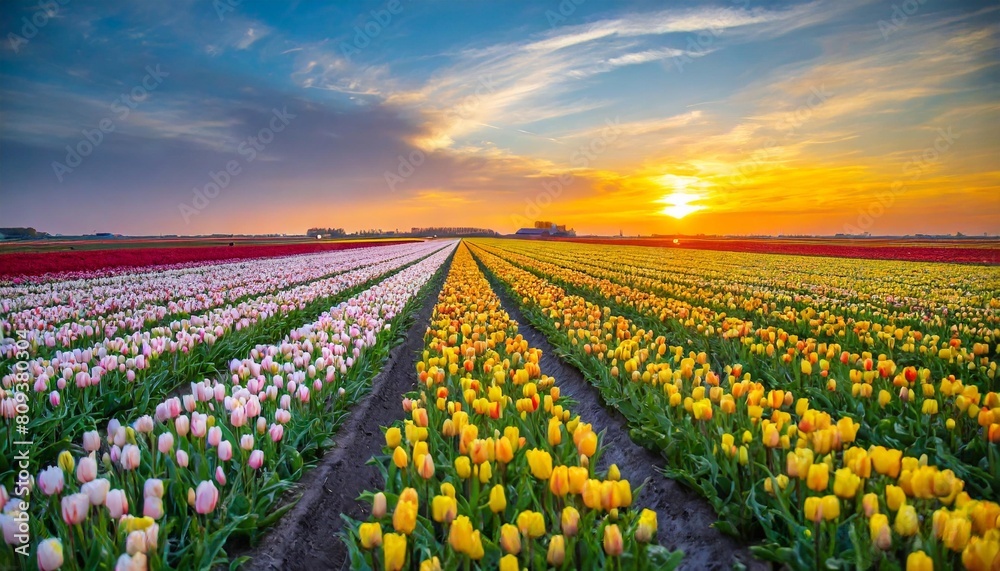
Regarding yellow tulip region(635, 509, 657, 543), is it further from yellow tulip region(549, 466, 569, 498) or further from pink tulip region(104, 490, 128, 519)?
pink tulip region(104, 490, 128, 519)

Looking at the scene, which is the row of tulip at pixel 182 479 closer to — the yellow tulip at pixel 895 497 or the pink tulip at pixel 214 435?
the pink tulip at pixel 214 435

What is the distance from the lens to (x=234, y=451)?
10.7 ft

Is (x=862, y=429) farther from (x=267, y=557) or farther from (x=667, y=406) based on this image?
(x=267, y=557)

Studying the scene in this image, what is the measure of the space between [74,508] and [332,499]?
1695 millimetres

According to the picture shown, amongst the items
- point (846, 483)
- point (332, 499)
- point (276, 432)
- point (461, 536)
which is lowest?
point (332, 499)

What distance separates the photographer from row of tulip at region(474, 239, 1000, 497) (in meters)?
3.08

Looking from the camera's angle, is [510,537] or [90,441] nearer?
[510,537]

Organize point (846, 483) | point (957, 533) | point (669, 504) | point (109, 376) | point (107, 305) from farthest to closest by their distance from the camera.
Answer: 1. point (107, 305)
2. point (109, 376)
3. point (669, 504)
4. point (846, 483)
5. point (957, 533)

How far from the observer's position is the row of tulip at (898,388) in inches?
121

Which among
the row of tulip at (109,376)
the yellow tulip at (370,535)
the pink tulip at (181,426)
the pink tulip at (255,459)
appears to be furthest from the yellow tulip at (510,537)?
the row of tulip at (109,376)

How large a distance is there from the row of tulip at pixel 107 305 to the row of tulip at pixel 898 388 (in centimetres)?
684

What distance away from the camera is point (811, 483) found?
2.17 metres

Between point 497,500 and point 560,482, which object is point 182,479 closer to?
point 497,500

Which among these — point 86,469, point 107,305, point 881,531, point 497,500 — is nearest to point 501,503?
point 497,500
